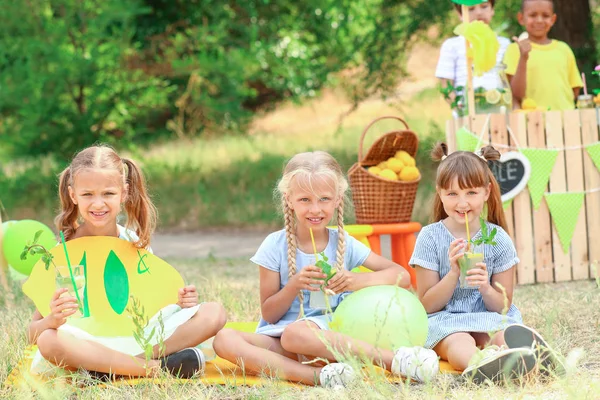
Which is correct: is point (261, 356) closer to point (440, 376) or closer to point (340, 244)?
point (340, 244)

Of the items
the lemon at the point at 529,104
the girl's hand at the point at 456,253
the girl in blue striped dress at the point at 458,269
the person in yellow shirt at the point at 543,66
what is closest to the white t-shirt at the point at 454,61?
the person in yellow shirt at the point at 543,66

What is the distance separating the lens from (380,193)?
562 cm

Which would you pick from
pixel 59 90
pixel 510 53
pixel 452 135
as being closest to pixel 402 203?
pixel 452 135

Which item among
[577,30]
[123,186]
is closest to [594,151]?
[123,186]

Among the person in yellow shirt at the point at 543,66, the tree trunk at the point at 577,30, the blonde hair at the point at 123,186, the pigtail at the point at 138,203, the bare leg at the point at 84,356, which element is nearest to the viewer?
the bare leg at the point at 84,356

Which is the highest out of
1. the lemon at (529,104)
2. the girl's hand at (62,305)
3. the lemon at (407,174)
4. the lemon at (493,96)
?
the lemon at (493,96)

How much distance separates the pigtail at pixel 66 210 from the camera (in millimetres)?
3812

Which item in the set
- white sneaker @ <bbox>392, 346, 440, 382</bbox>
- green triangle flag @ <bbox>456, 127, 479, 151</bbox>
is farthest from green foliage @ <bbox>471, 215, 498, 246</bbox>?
green triangle flag @ <bbox>456, 127, 479, 151</bbox>

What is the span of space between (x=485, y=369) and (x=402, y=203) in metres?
2.67

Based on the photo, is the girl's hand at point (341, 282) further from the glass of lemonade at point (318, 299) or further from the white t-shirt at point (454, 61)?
the white t-shirt at point (454, 61)

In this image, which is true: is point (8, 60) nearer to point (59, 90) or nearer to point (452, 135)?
point (59, 90)

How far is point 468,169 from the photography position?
3709mm

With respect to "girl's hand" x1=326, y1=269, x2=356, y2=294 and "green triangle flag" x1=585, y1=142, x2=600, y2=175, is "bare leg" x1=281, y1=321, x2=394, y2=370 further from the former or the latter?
"green triangle flag" x1=585, y1=142, x2=600, y2=175

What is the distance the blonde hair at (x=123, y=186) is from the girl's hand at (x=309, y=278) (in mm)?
821
